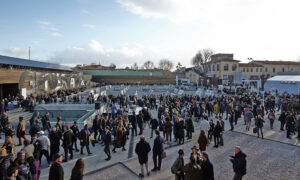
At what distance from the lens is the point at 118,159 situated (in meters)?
7.10


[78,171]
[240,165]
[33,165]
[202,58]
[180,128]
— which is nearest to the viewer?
[78,171]

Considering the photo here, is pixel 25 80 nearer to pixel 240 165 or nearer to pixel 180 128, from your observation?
pixel 180 128

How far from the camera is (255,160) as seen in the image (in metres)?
6.86

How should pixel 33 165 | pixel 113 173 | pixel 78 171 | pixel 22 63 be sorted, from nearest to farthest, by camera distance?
pixel 78 171, pixel 33 165, pixel 113 173, pixel 22 63

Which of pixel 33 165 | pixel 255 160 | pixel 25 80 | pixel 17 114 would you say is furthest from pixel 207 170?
pixel 25 80

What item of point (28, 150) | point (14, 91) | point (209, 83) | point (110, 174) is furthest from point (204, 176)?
point (209, 83)

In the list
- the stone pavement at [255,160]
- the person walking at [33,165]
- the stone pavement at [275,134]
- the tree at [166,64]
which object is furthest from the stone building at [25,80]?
the tree at [166,64]

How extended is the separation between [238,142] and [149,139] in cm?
425

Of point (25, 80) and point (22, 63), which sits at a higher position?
point (22, 63)

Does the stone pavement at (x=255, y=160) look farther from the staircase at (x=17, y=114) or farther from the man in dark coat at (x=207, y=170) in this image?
the staircase at (x=17, y=114)

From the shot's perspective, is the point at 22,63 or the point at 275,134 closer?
the point at 275,134

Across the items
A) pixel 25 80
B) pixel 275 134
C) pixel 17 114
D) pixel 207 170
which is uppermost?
pixel 25 80

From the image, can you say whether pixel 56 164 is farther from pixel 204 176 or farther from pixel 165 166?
pixel 165 166

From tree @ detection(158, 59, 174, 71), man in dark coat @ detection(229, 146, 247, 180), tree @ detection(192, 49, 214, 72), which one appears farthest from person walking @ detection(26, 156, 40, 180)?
tree @ detection(158, 59, 174, 71)
